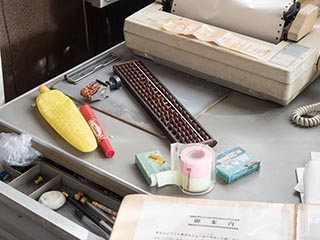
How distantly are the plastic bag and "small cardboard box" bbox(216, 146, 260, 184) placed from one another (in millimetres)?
350

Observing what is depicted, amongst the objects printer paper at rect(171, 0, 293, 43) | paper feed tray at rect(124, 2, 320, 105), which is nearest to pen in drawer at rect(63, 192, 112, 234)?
paper feed tray at rect(124, 2, 320, 105)

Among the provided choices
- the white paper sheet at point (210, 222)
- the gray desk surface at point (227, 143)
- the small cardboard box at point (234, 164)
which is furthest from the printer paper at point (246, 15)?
the white paper sheet at point (210, 222)

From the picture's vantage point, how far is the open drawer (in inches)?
35.3

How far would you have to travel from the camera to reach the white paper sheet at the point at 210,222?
0.82m

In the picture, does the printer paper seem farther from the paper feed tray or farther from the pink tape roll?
the pink tape roll

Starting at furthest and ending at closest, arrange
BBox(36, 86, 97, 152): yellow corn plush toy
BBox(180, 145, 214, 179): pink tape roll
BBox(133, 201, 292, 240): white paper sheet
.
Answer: BBox(36, 86, 97, 152): yellow corn plush toy
BBox(180, 145, 214, 179): pink tape roll
BBox(133, 201, 292, 240): white paper sheet

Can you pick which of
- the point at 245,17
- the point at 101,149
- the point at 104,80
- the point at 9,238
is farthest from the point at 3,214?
the point at 245,17

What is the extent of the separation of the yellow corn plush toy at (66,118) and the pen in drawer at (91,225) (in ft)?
0.39

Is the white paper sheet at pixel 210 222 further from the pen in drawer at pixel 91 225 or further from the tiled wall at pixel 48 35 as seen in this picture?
the tiled wall at pixel 48 35

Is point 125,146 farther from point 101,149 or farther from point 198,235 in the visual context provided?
point 198,235

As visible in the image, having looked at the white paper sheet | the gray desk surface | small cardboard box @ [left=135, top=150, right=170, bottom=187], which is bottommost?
the gray desk surface

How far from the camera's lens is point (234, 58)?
3.76ft

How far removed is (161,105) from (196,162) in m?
Answer: 0.24

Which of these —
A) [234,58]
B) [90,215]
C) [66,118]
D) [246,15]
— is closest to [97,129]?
[66,118]
